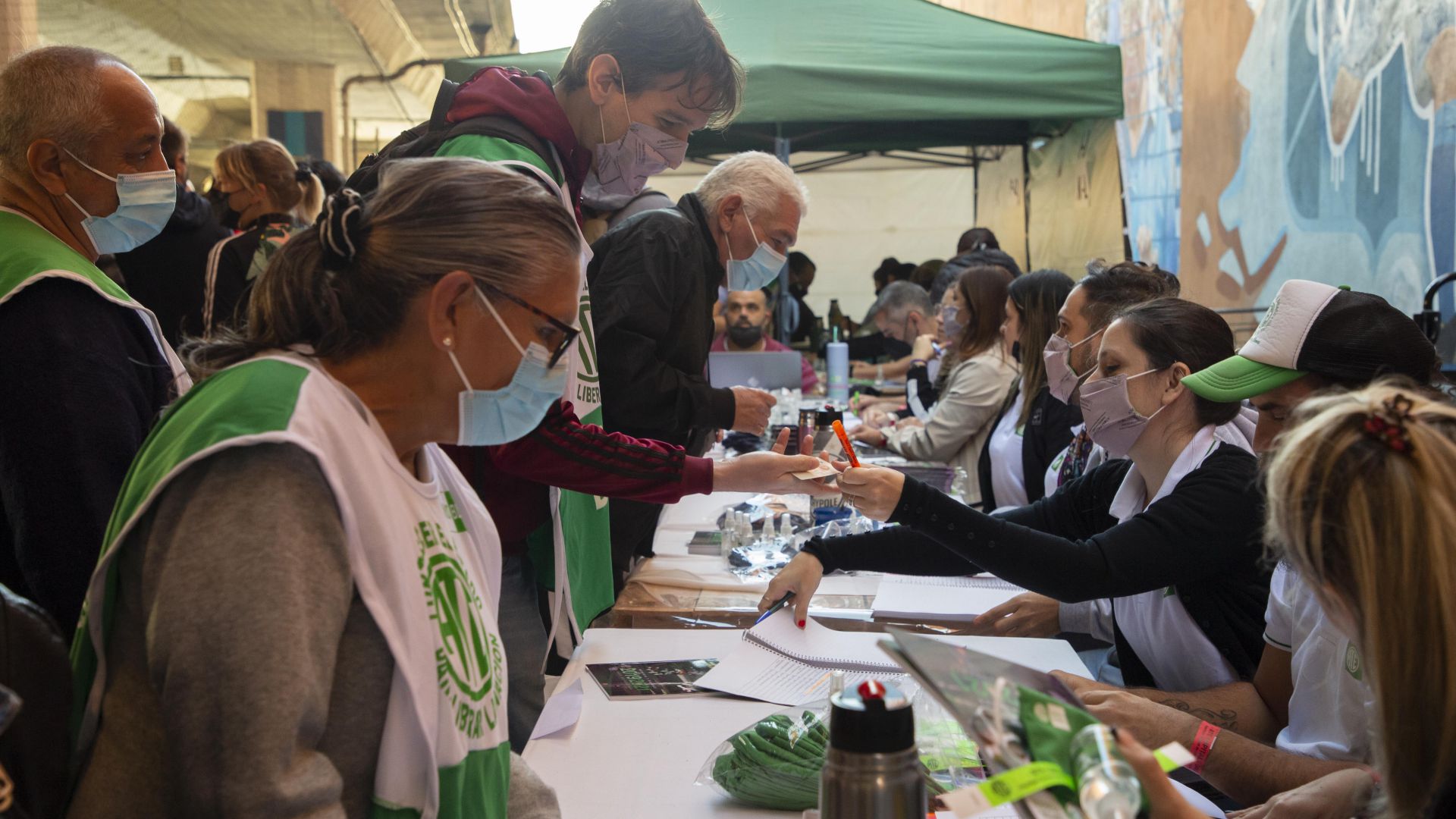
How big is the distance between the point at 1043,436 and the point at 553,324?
269 cm

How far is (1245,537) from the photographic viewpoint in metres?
2.12

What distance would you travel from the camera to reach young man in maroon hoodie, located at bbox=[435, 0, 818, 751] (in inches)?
77.9

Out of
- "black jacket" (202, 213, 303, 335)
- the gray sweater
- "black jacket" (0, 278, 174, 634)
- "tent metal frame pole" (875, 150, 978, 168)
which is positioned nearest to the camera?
the gray sweater

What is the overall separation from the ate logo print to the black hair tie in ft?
0.96

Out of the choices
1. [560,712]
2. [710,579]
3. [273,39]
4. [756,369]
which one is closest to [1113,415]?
[710,579]

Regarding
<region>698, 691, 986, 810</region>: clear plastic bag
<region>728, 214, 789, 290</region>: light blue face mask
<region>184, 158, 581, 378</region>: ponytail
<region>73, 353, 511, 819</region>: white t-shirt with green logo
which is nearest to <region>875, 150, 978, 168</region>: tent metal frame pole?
<region>728, 214, 789, 290</region>: light blue face mask

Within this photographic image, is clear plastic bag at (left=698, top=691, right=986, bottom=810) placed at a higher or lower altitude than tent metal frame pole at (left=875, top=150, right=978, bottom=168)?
lower

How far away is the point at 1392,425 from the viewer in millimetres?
1032

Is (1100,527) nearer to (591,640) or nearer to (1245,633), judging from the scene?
(1245,633)

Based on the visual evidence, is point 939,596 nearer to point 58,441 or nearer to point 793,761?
point 793,761

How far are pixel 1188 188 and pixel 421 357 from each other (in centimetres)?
587

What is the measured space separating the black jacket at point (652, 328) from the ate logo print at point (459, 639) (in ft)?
4.99

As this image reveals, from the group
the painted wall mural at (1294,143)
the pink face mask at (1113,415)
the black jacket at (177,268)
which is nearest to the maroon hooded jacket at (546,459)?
the pink face mask at (1113,415)

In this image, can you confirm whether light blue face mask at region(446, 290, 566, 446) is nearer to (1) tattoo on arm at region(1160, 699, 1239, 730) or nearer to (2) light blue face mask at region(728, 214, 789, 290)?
(1) tattoo on arm at region(1160, 699, 1239, 730)
